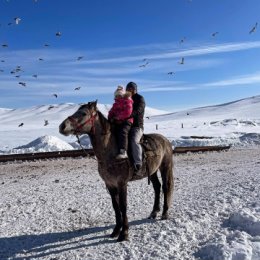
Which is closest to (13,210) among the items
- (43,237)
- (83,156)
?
(43,237)

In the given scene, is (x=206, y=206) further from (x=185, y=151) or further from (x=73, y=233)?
(x=185, y=151)

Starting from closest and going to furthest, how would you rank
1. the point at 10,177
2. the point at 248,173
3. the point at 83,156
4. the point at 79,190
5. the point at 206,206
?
the point at 206,206 → the point at 79,190 → the point at 248,173 → the point at 10,177 → the point at 83,156

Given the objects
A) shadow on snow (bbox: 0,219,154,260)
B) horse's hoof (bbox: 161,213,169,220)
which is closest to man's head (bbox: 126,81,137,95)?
horse's hoof (bbox: 161,213,169,220)

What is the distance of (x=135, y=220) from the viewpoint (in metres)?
9.59

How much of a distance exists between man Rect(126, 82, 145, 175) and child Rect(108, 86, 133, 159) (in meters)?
0.18

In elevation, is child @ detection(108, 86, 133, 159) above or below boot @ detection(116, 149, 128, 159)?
above

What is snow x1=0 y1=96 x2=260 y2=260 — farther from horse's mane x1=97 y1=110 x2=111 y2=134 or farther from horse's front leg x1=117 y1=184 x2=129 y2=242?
horse's mane x1=97 y1=110 x2=111 y2=134

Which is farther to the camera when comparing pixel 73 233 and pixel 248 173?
pixel 248 173

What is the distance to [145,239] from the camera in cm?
808

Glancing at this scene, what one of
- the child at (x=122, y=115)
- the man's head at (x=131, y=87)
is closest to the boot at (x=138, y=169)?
the child at (x=122, y=115)

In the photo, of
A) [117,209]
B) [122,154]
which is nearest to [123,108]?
[122,154]

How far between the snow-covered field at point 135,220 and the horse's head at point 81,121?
2.15 m

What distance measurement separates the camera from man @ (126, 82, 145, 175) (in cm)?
848

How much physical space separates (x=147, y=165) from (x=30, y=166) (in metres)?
11.9
